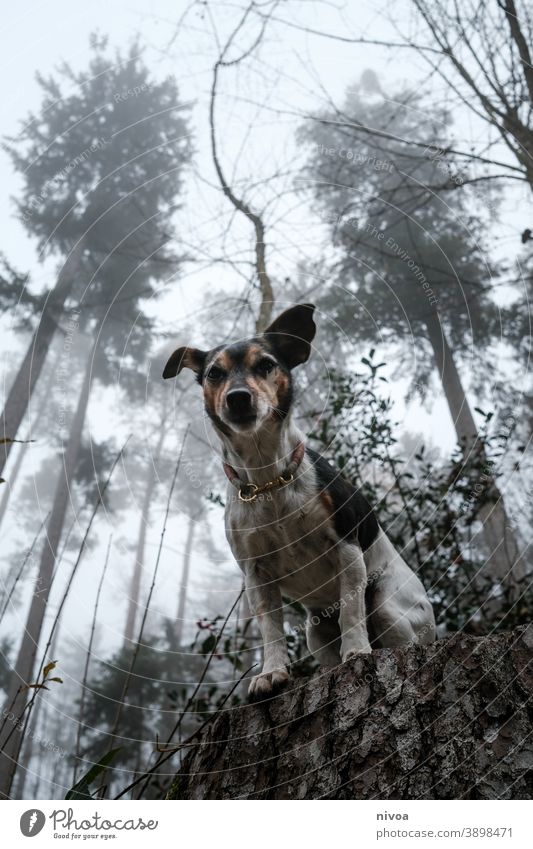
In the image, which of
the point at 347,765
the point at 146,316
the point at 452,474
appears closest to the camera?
the point at 347,765

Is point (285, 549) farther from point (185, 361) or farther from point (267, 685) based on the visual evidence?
point (185, 361)

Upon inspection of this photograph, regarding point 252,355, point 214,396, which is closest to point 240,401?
point 214,396

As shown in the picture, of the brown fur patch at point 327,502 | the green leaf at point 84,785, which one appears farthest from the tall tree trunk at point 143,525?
the brown fur patch at point 327,502

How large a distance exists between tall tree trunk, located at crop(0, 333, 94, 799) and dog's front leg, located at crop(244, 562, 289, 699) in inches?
44.4

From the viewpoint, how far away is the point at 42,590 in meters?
3.24

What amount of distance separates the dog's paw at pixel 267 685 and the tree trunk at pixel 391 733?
0.05 m

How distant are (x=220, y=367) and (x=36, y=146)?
2381 millimetres

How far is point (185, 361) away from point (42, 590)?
1601 mm

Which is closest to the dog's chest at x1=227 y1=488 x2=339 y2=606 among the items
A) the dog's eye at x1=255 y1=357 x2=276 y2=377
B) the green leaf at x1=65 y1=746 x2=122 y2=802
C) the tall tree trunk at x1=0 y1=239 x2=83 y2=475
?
the dog's eye at x1=255 y1=357 x2=276 y2=377

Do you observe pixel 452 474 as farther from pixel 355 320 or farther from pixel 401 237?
pixel 401 237

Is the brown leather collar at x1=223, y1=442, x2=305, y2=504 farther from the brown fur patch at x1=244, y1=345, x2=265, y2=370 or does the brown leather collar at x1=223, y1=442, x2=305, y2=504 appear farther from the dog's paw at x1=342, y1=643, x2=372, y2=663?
the dog's paw at x1=342, y1=643, x2=372, y2=663

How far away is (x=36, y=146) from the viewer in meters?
4.12

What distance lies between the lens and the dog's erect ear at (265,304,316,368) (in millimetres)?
3422

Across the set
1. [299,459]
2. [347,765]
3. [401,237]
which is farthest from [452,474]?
[347,765]
